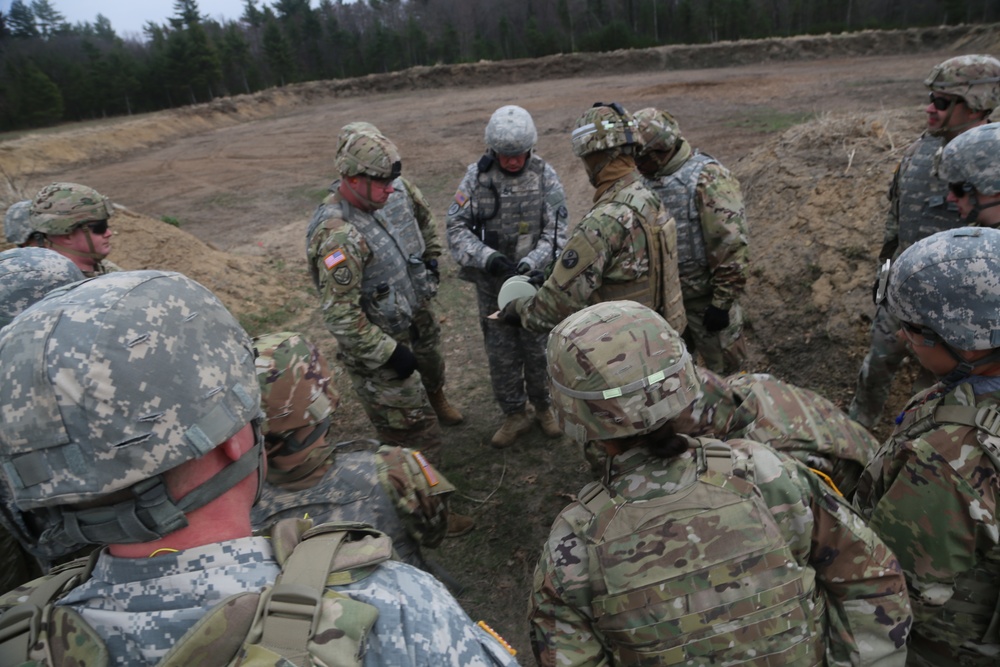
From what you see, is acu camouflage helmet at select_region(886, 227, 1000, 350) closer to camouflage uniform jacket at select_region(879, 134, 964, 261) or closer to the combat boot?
camouflage uniform jacket at select_region(879, 134, 964, 261)

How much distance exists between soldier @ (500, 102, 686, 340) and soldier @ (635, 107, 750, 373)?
0.57 meters

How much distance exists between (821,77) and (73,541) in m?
23.6

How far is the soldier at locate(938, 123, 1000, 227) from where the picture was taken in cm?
293

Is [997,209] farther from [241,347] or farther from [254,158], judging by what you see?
[254,158]

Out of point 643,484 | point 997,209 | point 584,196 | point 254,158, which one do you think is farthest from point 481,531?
point 254,158

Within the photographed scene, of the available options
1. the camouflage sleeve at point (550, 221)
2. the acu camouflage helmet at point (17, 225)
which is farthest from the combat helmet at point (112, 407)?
the acu camouflage helmet at point (17, 225)

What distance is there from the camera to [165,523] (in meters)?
1.11

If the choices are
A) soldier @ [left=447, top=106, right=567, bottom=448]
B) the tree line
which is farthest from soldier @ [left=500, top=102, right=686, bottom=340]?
the tree line

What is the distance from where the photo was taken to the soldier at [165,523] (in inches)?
40.9

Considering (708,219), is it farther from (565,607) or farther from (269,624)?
(269,624)

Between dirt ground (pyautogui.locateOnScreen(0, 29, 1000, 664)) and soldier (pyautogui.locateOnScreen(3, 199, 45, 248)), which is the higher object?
soldier (pyautogui.locateOnScreen(3, 199, 45, 248))

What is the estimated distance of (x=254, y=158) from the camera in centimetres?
1959

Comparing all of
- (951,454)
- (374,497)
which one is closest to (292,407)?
(374,497)

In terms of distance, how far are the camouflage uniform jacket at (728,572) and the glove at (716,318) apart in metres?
2.53
